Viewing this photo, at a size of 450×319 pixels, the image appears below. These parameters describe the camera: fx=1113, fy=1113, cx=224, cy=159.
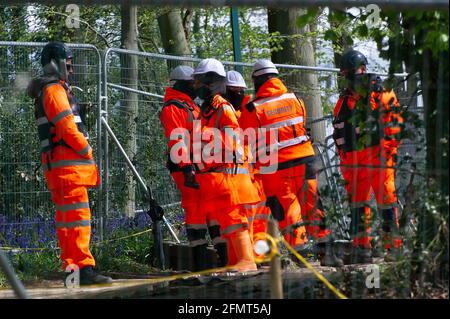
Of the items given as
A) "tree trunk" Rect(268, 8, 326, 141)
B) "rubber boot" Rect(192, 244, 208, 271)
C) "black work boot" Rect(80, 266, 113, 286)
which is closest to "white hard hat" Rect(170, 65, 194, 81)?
"rubber boot" Rect(192, 244, 208, 271)

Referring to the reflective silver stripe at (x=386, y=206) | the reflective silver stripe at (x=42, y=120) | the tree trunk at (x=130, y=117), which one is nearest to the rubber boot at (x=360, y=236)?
the reflective silver stripe at (x=386, y=206)

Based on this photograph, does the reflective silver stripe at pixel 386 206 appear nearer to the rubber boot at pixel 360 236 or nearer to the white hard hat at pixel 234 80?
the rubber boot at pixel 360 236

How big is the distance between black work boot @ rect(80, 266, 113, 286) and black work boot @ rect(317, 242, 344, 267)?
181 centimetres

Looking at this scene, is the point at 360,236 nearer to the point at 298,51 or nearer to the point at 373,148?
the point at 373,148

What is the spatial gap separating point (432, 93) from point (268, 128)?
408cm

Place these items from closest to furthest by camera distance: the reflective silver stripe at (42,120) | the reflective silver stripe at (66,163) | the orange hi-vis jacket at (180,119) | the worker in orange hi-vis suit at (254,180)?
Result: 1. the reflective silver stripe at (66,163)
2. the reflective silver stripe at (42,120)
3. the orange hi-vis jacket at (180,119)
4. the worker in orange hi-vis suit at (254,180)

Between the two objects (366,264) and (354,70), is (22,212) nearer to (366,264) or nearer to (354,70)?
(354,70)

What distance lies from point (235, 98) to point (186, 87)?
696 mm

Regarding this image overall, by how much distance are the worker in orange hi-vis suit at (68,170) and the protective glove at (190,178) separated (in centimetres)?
109

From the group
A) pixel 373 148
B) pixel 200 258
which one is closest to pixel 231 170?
pixel 200 258

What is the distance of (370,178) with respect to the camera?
911cm

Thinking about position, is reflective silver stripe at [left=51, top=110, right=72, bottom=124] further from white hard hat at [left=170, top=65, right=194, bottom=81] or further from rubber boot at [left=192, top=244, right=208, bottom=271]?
rubber boot at [left=192, top=244, right=208, bottom=271]

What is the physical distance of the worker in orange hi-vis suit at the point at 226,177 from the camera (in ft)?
32.9
